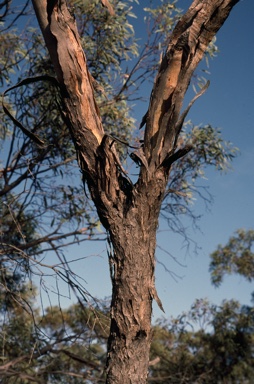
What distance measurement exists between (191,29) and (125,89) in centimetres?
439

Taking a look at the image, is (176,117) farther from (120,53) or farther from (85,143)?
(120,53)

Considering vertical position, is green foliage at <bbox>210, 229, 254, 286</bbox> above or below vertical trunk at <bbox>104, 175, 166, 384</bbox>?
above

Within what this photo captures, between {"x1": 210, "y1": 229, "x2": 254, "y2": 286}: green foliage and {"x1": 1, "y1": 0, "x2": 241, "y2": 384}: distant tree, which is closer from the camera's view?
{"x1": 1, "y1": 0, "x2": 241, "y2": 384}: distant tree

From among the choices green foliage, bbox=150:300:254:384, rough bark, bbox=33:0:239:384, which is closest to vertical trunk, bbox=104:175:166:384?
rough bark, bbox=33:0:239:384

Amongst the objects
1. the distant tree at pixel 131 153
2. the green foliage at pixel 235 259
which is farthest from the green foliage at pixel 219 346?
the distant tree at pixel 131 153

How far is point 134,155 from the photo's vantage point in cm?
292

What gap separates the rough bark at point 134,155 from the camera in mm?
2648

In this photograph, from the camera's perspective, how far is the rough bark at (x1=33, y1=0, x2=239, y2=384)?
2.65m

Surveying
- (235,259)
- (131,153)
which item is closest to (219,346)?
(235,259)

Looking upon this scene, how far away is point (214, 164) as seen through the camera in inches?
297

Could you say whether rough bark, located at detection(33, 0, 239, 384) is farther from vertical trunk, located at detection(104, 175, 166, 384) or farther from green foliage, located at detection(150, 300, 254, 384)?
green foliage, located at detection(150, 300, 254, 384)

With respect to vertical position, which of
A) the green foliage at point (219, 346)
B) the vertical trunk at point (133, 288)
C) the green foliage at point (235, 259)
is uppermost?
the green foliage at point (235, 259)

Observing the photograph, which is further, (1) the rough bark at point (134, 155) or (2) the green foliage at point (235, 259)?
(2) the green foliage at point (235, 259)

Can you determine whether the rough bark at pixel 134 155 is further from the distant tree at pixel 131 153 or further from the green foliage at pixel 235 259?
the green foliage at pixel 235 259
